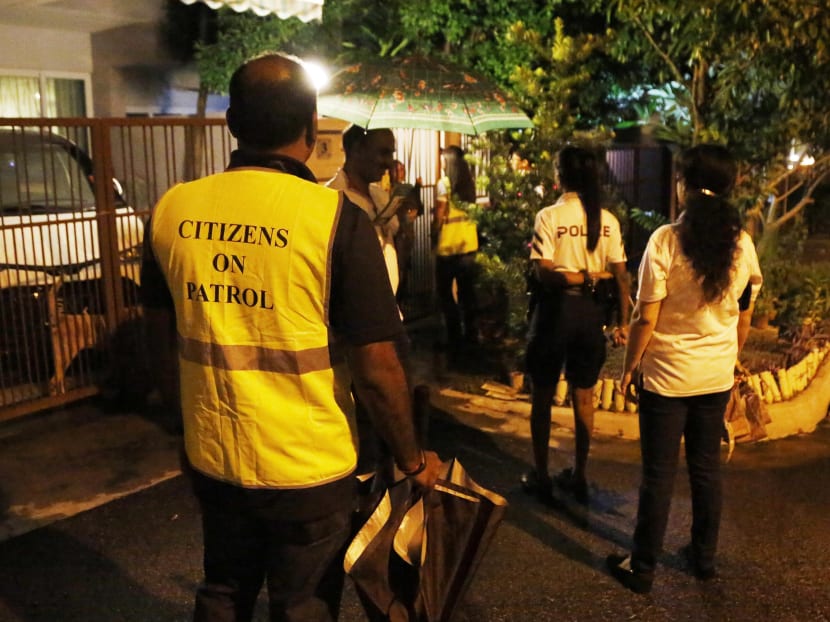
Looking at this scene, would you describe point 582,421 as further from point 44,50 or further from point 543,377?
point 44,50

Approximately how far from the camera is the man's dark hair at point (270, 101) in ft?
7.72

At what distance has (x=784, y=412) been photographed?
6195mm

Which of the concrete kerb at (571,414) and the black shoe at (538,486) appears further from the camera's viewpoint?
the concrete kerb at (571,414)

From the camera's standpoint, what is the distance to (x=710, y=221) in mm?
3674

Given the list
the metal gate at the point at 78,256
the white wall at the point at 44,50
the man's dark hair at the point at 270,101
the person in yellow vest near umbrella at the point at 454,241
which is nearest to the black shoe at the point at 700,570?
the man's dark hair at the point at 270,101

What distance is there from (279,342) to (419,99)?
343 centimetres

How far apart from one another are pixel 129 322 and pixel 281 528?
4602mm

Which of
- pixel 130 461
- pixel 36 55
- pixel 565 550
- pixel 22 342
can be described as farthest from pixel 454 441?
pixel 36 55

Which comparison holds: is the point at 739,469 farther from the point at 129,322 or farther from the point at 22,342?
the point at 22,342

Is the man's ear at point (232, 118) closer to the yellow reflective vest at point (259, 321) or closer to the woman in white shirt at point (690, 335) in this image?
the yellow reflective vest at point (259, 321)

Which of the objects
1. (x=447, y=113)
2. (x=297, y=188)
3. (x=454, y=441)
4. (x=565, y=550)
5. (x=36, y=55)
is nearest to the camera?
(x=297, y=188)

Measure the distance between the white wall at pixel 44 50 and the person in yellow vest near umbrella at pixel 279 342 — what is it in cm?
1128

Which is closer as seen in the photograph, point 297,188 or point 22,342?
point 297,188

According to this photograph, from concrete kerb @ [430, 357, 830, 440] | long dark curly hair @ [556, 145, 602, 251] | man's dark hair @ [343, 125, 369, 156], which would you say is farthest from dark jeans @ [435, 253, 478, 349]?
man's dark hair @ [343, 125, 369, 156]
